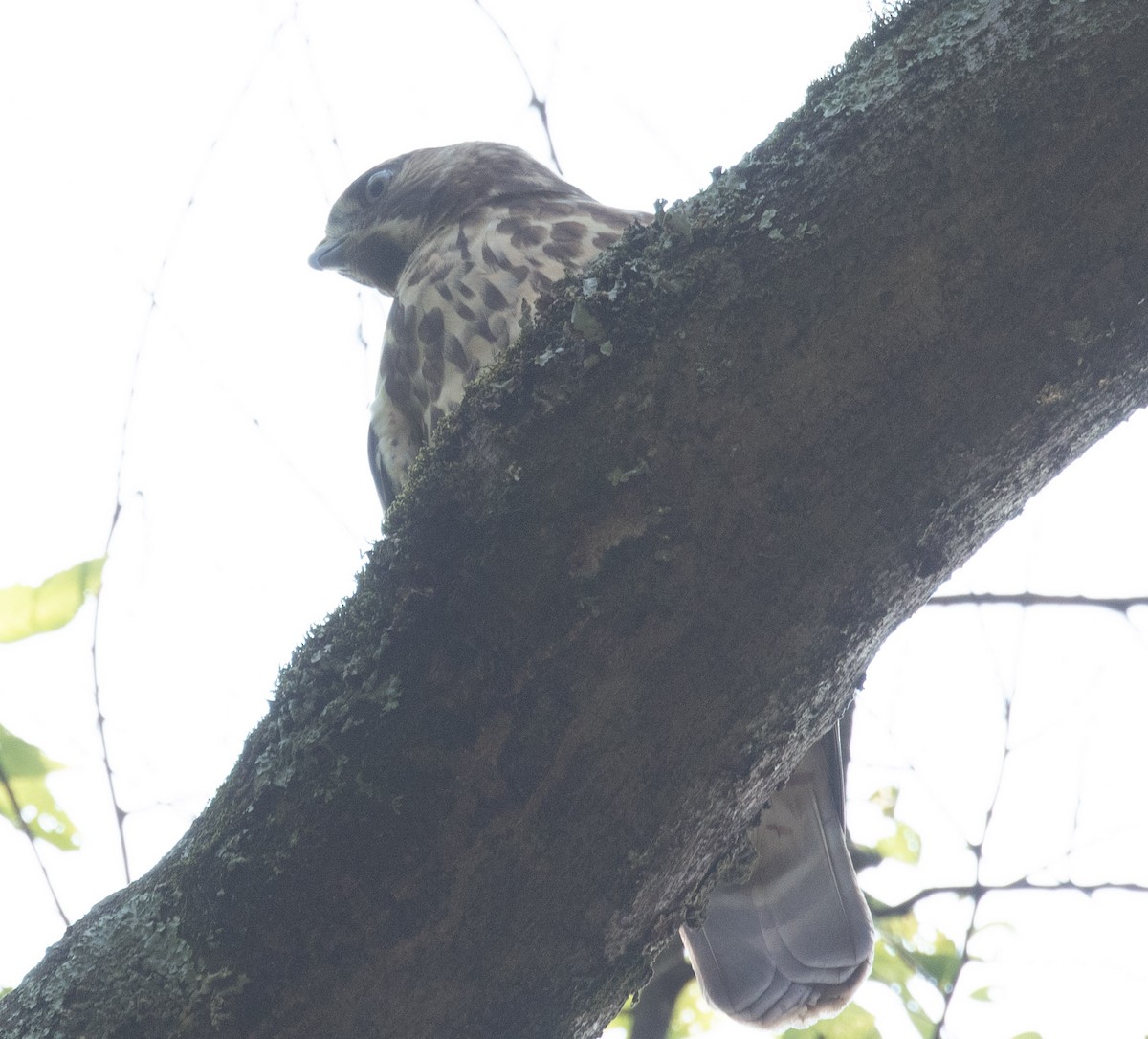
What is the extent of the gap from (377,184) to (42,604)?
89.1 inches

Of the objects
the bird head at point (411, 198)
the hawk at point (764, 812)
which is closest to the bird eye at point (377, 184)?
the bird head at point (411, 198)

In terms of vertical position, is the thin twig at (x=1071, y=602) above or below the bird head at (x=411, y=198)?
below

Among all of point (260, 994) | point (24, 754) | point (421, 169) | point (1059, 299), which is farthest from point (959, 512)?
point (421, 169)

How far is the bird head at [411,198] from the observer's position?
3.67 meters

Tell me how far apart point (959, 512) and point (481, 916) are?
0.84m

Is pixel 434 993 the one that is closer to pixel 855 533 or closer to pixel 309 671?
pixel 309 671

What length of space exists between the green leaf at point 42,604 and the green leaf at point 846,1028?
2225mm

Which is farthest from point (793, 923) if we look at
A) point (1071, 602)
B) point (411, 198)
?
point (411, 198)

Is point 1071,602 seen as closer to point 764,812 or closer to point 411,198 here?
point 764,812

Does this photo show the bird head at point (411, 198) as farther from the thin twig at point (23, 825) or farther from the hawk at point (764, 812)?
the thin twig at point (23, 825)

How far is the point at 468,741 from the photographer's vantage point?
1.52 meters

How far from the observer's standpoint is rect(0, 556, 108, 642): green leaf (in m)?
2.45

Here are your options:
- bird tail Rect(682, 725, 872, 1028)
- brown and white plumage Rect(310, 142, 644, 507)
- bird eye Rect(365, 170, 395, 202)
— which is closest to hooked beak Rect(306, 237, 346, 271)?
bird eye Rect(365, 170, 395, 202)

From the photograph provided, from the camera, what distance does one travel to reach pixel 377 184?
4.18 metres
